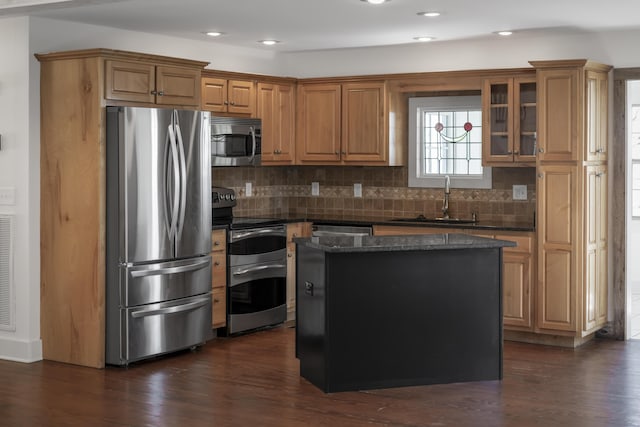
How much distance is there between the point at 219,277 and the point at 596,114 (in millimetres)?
3163

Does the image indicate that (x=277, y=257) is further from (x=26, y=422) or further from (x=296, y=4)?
(x=26, y=422)

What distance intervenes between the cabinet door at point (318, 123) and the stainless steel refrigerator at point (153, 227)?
5.69ft

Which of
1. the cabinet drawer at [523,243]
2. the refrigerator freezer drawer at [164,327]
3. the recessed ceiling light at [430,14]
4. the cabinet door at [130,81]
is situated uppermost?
the recessed ceiling light at [430,14]

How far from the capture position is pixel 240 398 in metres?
5.43

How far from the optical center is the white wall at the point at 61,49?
632 cm

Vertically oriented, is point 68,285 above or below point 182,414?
Answer: above

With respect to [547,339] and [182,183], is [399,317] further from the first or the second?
[547,339]

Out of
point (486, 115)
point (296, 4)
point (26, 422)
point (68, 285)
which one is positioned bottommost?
point (26, 422)

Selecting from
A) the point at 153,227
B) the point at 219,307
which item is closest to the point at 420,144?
the point at 219,307

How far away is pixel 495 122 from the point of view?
7355 mm

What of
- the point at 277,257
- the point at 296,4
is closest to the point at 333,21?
the point at 296,4

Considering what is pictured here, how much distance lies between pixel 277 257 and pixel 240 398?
2.37 meters

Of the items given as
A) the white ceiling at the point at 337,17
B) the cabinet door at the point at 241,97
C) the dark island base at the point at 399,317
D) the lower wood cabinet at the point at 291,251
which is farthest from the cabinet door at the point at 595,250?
the cabinet door at the point at 241,97

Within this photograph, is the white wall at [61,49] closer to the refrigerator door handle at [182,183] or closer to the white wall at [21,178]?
the white wall at [21,178]
